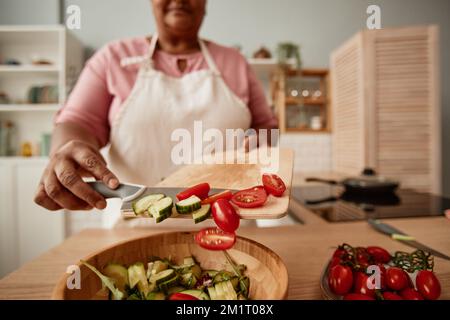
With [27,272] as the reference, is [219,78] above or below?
above

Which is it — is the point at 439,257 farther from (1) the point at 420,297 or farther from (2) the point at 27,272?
(2) the point at 27,272

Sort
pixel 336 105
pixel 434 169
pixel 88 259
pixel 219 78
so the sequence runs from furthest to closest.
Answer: pixel 336 105 → pixel 434 169 → pixel 219 78 → pixel 88 259

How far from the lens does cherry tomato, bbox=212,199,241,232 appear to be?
0.27 metres

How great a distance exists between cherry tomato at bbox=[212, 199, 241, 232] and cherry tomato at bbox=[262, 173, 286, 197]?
0.05 meters

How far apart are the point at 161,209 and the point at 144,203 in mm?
22

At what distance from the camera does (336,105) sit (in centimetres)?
168

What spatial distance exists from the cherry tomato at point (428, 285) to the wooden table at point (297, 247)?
0.10ft

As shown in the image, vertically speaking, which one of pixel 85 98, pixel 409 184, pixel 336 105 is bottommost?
pixel 409 184

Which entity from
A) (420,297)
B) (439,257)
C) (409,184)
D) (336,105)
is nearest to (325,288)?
(420,297)

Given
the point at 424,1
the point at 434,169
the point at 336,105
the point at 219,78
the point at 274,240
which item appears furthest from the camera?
the point at 336,105

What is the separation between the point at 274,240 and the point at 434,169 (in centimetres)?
124

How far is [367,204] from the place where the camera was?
0.83 meters

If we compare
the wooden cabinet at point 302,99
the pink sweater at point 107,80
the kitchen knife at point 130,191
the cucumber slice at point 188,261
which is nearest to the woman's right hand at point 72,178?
the kitchen knife at point 130,191

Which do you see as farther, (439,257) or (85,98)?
(85,98)
